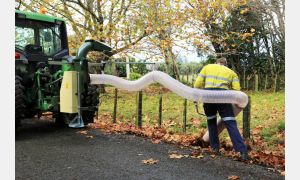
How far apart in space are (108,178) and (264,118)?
20.6 feet

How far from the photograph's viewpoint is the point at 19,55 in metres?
7.81

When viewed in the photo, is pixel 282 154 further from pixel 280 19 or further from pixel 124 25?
pixel 124 25

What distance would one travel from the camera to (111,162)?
562 cm

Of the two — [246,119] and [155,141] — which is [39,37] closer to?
[155,141]

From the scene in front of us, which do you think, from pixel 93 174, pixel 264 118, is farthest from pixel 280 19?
pixel 93 174

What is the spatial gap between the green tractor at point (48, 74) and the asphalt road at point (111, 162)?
0.75m

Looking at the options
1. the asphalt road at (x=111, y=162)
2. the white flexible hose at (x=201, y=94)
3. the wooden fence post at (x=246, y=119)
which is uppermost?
the white flexible hose at (x=201, y=94)

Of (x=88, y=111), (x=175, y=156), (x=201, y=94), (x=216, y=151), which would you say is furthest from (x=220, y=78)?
(x=88, y=111)

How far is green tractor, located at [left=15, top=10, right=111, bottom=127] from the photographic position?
7.71m

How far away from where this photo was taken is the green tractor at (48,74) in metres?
7.71

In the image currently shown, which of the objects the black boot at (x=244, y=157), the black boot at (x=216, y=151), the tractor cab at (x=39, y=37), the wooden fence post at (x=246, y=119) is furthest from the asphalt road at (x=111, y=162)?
the tractor cab at (x=39, y=37)

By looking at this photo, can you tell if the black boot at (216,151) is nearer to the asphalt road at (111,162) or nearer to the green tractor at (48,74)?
the asphalt road at (111,162)

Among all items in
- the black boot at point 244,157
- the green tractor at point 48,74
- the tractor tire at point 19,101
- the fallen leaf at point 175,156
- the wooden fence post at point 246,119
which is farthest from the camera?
the green tractor at point 48,74

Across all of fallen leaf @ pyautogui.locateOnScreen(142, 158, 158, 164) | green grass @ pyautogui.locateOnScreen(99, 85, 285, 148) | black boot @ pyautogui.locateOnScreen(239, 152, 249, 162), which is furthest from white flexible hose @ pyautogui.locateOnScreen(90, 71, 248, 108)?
green grass @ pyautogui.locateOnScreen(99, 85, 285, 148)
